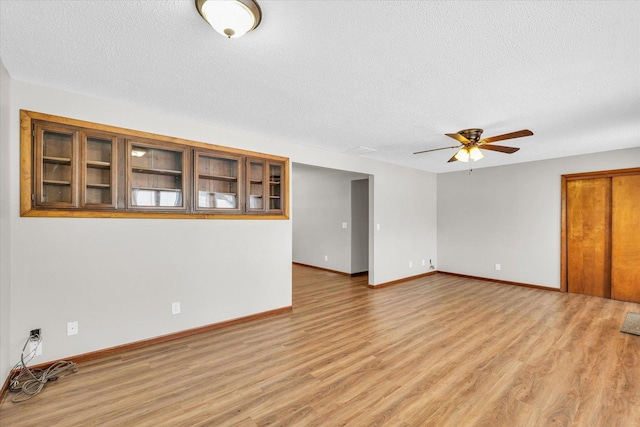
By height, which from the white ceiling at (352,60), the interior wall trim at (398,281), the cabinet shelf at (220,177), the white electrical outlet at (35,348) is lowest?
the interior wall trim at (398,281)

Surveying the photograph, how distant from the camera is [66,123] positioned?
2.60 m

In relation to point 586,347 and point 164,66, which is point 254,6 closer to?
point 164,66

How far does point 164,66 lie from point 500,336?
423 centimetres

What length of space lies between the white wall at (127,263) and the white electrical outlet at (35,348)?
6 centimetres

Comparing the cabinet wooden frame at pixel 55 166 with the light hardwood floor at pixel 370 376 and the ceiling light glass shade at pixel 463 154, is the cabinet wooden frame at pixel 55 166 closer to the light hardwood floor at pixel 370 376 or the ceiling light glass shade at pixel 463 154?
the light hardwood floor at pixel 370 376

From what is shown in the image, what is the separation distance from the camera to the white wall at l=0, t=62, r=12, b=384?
2146mm

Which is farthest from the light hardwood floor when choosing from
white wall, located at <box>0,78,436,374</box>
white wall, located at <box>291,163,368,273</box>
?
white wall, located at <box>291,163,368,273</box>

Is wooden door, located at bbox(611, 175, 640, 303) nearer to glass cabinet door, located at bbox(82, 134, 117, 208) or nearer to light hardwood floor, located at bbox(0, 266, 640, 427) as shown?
light hardwood floor, located at bbox(0, 266, 640, 427)

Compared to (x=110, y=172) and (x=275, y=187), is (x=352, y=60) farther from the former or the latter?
(x=110, y=172)

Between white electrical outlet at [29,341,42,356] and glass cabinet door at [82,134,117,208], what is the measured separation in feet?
3.98

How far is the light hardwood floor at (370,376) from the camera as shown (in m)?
1.99

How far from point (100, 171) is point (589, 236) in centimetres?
718

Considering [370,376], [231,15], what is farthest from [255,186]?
[370,376]

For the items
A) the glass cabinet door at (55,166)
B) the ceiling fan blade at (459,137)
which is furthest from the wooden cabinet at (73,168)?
the ceiling fan blade at (459,137)
